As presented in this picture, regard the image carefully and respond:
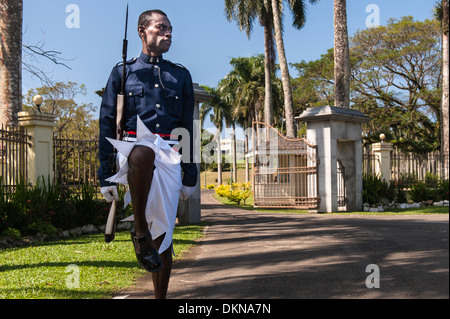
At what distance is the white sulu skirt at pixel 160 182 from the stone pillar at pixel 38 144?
7591 mm

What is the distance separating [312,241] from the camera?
19.9ft

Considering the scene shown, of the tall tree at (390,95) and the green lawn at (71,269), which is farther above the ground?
the tall tree at (390,95)

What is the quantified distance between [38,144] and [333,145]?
27.2ft

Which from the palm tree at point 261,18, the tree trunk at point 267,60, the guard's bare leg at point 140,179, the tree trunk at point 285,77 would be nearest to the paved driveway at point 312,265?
the guard's bare leg at point 140,179

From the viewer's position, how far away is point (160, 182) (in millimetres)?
2486

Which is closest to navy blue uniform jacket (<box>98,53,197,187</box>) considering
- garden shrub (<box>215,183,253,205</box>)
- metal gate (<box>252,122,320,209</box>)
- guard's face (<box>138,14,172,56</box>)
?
guard's face (<box>138,14,172,56</box>)

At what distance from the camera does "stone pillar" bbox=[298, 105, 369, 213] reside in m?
13.0

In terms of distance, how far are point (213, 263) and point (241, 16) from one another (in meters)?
24.7

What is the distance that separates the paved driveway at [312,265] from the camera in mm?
1254

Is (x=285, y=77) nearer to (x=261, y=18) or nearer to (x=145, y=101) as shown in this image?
(x=261, y=18)

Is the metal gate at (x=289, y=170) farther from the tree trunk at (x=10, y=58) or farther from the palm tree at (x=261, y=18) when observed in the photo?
the palm tree at (x=261, y=18)

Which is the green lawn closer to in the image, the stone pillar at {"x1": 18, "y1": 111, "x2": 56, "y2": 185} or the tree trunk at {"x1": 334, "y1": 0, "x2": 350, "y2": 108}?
the stone pillar at {"x1": 18, "y1": 111, "x2": 56, "y2": 185}
